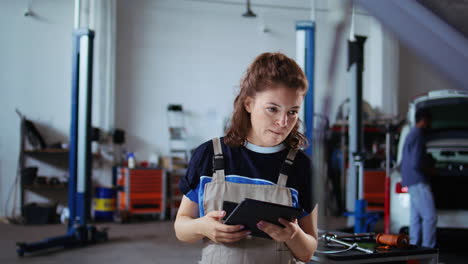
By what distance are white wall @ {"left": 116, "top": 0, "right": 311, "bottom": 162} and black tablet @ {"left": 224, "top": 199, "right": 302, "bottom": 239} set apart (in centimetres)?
679

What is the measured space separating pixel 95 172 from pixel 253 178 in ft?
22.8

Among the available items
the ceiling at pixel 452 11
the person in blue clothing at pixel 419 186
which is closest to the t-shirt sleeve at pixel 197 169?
the ceiling at pixel 452 11

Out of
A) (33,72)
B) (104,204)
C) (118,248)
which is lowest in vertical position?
(118,248)

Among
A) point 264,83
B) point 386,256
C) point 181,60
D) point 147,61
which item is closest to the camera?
point 264,83

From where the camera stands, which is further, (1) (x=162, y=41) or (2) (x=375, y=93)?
(2) (x=375, y=93)

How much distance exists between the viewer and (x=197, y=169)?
121cm

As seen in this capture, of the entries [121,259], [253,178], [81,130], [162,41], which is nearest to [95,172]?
[162,41]

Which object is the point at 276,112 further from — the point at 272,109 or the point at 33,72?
the point at 33,72

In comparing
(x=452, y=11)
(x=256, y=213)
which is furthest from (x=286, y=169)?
(x=452, y=11)

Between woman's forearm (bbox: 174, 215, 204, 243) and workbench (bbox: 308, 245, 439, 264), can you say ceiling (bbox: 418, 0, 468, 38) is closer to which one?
woman's forearm (bbox: 174, 215, 204, 243)

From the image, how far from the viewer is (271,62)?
1.16 metres

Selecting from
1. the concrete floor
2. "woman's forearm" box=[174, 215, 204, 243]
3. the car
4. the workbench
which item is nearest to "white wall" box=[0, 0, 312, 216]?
the concrete floor

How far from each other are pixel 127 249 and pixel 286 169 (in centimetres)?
388

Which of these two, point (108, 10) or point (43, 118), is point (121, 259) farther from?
point (108, 10)
